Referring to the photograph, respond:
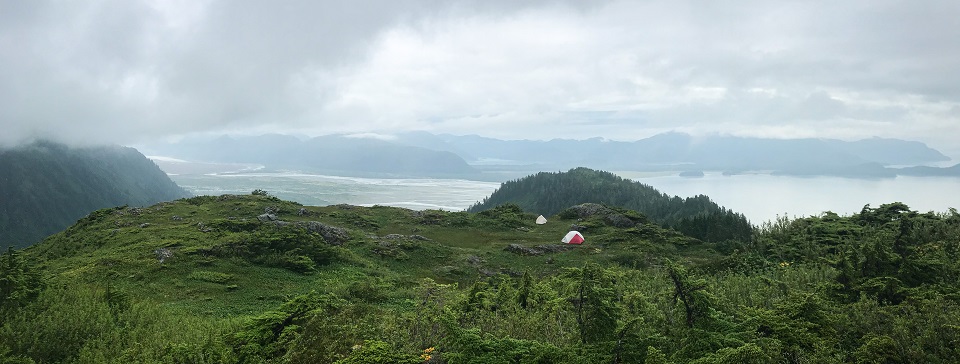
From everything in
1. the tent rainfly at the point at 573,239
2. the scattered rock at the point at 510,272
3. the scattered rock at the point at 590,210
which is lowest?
the scattered rock at the point at 510,272

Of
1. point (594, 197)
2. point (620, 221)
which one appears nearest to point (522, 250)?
point (620, 221)

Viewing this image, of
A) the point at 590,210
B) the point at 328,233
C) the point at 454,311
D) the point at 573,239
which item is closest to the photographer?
the point at 454,311

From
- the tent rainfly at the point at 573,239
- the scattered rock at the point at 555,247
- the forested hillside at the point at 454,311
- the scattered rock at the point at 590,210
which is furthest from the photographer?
the scattered rock at the point at 590,210

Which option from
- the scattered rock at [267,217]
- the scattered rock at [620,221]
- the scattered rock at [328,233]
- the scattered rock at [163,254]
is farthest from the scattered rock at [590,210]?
the scattered rock at [163,254]

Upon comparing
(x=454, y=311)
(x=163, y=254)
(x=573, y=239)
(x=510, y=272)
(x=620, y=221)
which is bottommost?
(x=510, y=272)

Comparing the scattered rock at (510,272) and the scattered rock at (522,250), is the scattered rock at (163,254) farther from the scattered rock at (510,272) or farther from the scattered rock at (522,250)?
the scattered rock at (522,250)

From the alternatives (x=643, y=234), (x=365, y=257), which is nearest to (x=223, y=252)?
(x=365, y=257)

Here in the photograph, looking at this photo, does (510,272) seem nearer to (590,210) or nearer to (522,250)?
(522,250)

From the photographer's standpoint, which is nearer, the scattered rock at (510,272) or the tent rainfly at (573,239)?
the scattered rock at (510,272)

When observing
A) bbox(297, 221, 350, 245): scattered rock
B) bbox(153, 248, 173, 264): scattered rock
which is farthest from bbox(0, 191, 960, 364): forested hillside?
bbox(297, 221, 350, 245): scattered rock

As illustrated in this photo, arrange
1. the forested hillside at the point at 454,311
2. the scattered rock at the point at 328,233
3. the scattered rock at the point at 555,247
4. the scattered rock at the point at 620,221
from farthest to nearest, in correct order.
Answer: the scattered rock at the point at 620,221 < the scattered rock at the point at 555,247 < the scattered rock at the point at 328,233 < the forested hillside at the point at 454,311

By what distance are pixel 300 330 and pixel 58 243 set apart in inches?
1433

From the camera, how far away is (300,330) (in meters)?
11.5

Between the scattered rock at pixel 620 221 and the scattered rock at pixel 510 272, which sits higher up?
the scattered rock at pixel 620 221
